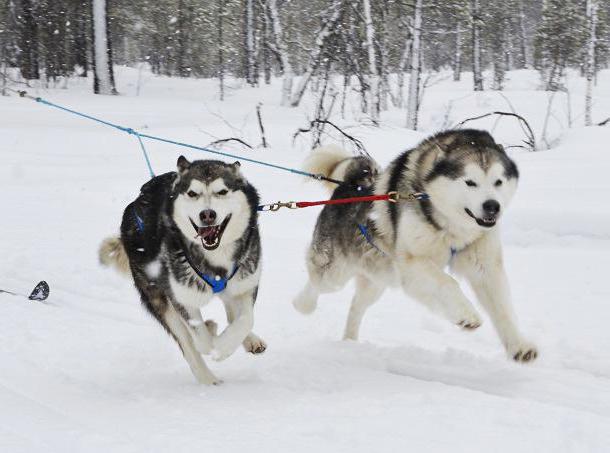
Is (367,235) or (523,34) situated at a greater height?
(523,34)

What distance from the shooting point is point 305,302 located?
4500mm

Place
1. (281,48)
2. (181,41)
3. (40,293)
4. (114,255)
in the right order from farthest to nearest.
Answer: (181,41)
(281,48)
(40,293)
(114,255)

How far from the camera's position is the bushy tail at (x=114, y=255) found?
13.9ft

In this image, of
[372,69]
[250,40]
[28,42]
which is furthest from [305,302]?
[250,40]

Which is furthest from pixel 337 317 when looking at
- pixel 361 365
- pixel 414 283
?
pixel 414 283

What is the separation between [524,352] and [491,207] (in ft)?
2.44

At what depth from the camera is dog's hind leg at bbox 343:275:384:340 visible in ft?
14.4

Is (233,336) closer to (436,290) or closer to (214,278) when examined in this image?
(214,278)

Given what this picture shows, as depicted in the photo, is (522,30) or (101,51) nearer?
(101,51)

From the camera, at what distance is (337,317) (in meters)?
4.99

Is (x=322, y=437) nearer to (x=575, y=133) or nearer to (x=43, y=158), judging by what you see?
(x=575, y=133)

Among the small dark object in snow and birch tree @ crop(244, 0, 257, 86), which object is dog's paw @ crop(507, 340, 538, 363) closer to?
the small dark object in snow

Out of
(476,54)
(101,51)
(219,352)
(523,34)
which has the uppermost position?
(523,34)

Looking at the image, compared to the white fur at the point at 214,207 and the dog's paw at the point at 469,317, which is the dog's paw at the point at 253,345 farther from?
the dog's paw at the point at 469,317
